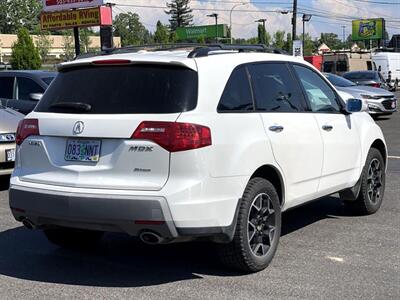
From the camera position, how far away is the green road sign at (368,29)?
9450cm

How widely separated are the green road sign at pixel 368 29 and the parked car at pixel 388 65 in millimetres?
51752

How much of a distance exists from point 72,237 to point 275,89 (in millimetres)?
2258

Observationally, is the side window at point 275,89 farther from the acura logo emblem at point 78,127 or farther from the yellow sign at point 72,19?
the yellow sign at point 72,19

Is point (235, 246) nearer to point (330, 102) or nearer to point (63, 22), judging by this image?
point (330, 102)

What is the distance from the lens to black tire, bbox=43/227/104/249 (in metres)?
5.64

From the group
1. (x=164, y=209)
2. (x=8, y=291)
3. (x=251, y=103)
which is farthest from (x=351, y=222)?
(x=8, y=291)

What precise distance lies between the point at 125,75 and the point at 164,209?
1.11 metres

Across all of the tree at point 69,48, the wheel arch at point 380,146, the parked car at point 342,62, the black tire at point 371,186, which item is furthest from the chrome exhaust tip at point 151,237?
the tree at point 69,48

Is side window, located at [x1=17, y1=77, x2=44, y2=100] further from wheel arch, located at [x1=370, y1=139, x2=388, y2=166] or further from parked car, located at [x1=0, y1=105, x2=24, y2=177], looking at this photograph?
wheel arch, located at [x1=370, y1=139, x2=388, y2=166]

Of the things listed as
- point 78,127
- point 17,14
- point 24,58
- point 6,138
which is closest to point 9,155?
point 6,138

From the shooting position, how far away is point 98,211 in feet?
14.5

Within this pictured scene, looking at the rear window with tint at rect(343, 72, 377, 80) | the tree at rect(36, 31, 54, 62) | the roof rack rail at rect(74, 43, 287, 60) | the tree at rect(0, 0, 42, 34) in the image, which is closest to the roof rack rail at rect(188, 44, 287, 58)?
the roof rack rail at rect(74, 43, 287, 60)

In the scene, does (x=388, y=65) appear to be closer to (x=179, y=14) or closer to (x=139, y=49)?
(x=139, y=49)

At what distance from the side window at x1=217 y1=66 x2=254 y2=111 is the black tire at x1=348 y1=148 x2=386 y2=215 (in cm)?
220
